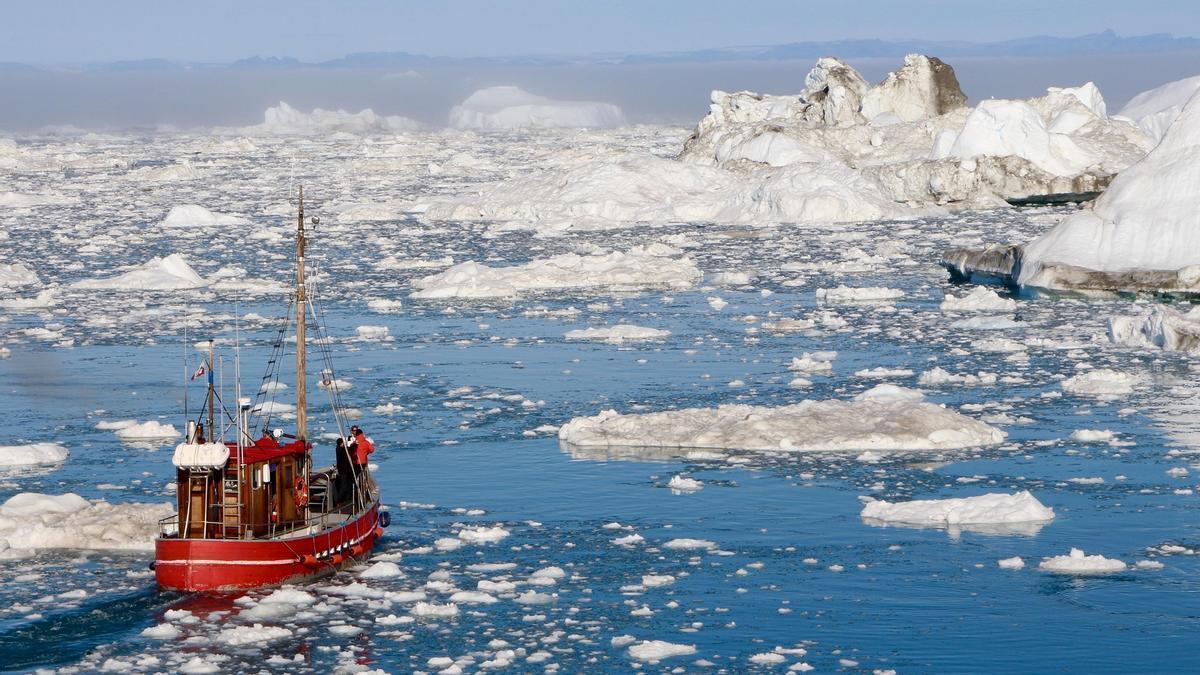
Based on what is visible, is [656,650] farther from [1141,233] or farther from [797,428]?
[1141,233]

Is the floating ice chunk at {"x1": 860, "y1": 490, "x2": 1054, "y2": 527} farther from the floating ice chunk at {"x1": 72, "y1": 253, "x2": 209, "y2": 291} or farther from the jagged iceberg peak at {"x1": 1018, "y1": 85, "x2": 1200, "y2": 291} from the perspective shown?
the floating ice chunk at {"x1": 72, "y1": 253, "x2": 209, "y2": 291}

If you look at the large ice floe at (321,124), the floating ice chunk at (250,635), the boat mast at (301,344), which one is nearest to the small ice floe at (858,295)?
the boat mast at (301,344)

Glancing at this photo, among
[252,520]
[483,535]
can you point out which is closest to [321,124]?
[483,535]

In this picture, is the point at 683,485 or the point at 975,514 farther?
the point at 683,485

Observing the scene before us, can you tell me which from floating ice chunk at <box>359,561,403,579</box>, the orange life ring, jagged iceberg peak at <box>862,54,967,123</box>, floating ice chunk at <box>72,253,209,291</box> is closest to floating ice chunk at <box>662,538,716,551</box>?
floating ice chunk at <box>359,561,403,579</box>

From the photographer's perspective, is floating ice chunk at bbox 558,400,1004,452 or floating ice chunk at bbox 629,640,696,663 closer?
floating ice chunk at bbox 629,640,696,663

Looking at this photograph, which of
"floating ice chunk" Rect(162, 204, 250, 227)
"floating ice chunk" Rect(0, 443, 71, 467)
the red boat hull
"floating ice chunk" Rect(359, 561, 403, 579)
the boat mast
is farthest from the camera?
"floating ice chunk" Rect(162, 204, 250, 227)
